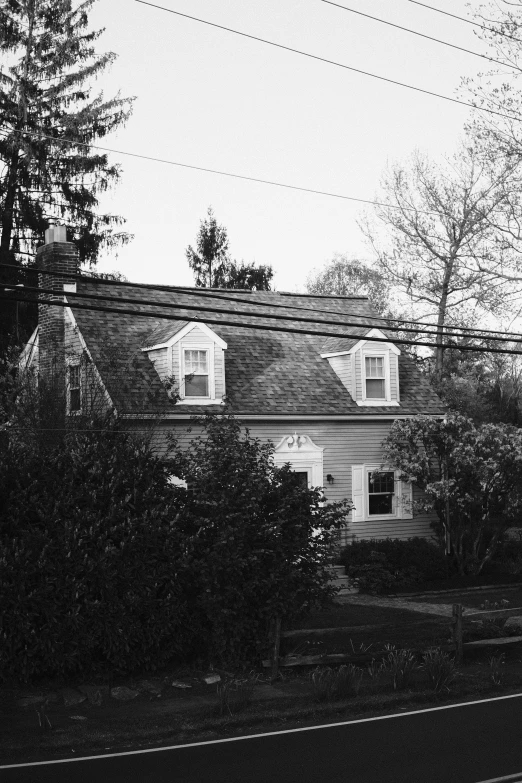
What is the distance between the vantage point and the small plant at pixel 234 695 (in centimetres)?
1199

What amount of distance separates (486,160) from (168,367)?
1103cm

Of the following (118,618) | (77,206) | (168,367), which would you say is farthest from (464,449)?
(77,206)

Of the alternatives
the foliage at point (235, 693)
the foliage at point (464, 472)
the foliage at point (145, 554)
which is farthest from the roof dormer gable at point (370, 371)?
the foliage at point (235, 693)

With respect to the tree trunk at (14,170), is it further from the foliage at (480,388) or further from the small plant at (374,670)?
the small plant at (374,670)

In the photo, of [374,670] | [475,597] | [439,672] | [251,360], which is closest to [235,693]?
[374,670]

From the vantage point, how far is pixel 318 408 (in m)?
25.7

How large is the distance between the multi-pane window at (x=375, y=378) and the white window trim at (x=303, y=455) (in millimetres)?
2634

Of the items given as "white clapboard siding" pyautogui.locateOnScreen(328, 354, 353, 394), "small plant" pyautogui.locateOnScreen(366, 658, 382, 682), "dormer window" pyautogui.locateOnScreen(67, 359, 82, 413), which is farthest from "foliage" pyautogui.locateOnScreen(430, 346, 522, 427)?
"small plant" pyautogui.locateOnScreen(366, 658, 382, 682)

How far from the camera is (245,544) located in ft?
46.3

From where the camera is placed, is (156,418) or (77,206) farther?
(77,206)

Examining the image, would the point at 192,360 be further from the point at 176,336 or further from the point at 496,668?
the point at 496,668

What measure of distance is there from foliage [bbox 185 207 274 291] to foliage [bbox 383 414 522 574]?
29210mm

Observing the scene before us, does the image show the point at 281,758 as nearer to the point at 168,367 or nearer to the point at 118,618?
the point at 118,618

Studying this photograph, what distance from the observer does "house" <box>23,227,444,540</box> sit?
24.1 meters
